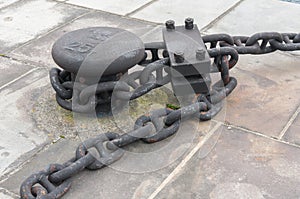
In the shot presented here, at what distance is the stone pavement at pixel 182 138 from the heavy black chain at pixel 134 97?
70 mm

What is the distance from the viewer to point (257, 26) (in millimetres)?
4496

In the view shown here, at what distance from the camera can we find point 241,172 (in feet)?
9.02

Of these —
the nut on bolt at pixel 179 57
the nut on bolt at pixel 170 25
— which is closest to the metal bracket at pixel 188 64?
the nut on bolt at pixel 179 57

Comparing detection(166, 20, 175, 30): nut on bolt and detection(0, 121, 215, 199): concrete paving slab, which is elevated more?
detection(166, 20, 175, 30): nut on bolt

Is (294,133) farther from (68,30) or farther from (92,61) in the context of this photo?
(68,30)

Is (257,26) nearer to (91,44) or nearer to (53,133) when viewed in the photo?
(91,44)

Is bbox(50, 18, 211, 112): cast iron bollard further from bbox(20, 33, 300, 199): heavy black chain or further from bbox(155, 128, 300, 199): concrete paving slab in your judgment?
bbox(155, 128, 300, 199): concrete paving slab


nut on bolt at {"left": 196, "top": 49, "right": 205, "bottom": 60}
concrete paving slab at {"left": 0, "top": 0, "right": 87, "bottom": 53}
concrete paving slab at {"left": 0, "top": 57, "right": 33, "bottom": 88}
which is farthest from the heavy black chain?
concrete paving slab at {"left": 0, "top": 0, "right": 87, "bottom": 53}

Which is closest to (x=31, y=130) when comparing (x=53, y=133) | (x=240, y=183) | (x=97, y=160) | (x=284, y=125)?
(x=53, y=133)

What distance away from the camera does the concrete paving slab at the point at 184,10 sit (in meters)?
4.68

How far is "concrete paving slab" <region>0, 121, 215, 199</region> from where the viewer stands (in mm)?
2637

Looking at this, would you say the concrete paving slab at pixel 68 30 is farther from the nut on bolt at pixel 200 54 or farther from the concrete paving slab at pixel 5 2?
the nut on bolt at pixel 200 54

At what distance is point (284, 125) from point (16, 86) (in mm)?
1826

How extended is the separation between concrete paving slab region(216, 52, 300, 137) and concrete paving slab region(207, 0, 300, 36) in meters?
0.52
